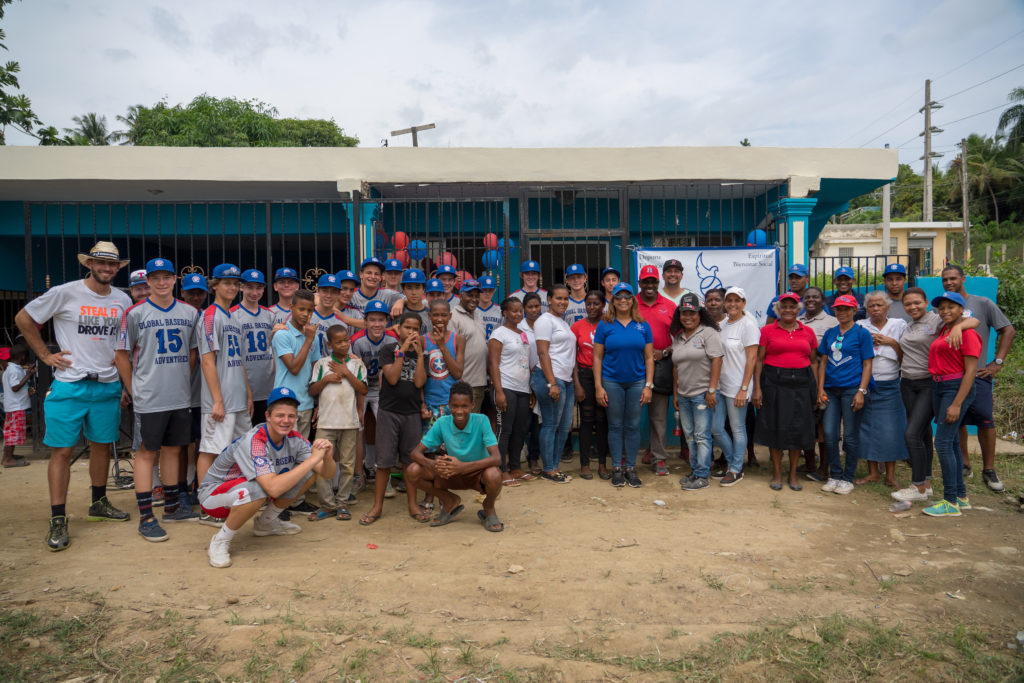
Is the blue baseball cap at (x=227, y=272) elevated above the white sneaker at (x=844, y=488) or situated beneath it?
elevated above

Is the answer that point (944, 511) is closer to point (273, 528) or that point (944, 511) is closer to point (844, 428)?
point (844, 428)

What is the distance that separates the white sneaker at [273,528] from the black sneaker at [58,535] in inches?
46.3

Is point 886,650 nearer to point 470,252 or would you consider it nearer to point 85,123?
point 470,252

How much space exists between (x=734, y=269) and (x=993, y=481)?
307 cm

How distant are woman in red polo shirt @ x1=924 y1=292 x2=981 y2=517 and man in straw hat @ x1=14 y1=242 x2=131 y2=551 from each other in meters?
6.03

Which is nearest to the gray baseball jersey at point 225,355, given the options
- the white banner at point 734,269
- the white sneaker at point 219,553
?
the white sneaker at point 219,553

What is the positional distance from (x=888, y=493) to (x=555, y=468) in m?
2.80

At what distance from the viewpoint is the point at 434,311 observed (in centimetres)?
486

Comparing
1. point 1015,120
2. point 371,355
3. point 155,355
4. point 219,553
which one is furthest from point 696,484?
point 1015,120

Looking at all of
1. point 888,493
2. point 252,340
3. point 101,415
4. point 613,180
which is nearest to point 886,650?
point 888,493

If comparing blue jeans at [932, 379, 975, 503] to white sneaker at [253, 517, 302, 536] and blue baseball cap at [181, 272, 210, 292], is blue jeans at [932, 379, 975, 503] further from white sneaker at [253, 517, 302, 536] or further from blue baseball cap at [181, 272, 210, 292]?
blue baseball cap at [181, 272, 210, 292]

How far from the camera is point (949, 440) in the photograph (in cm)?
470

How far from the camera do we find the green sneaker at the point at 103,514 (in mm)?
4652

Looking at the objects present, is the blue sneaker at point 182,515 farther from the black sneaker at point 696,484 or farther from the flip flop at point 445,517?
the black sneaker at point 696,484
